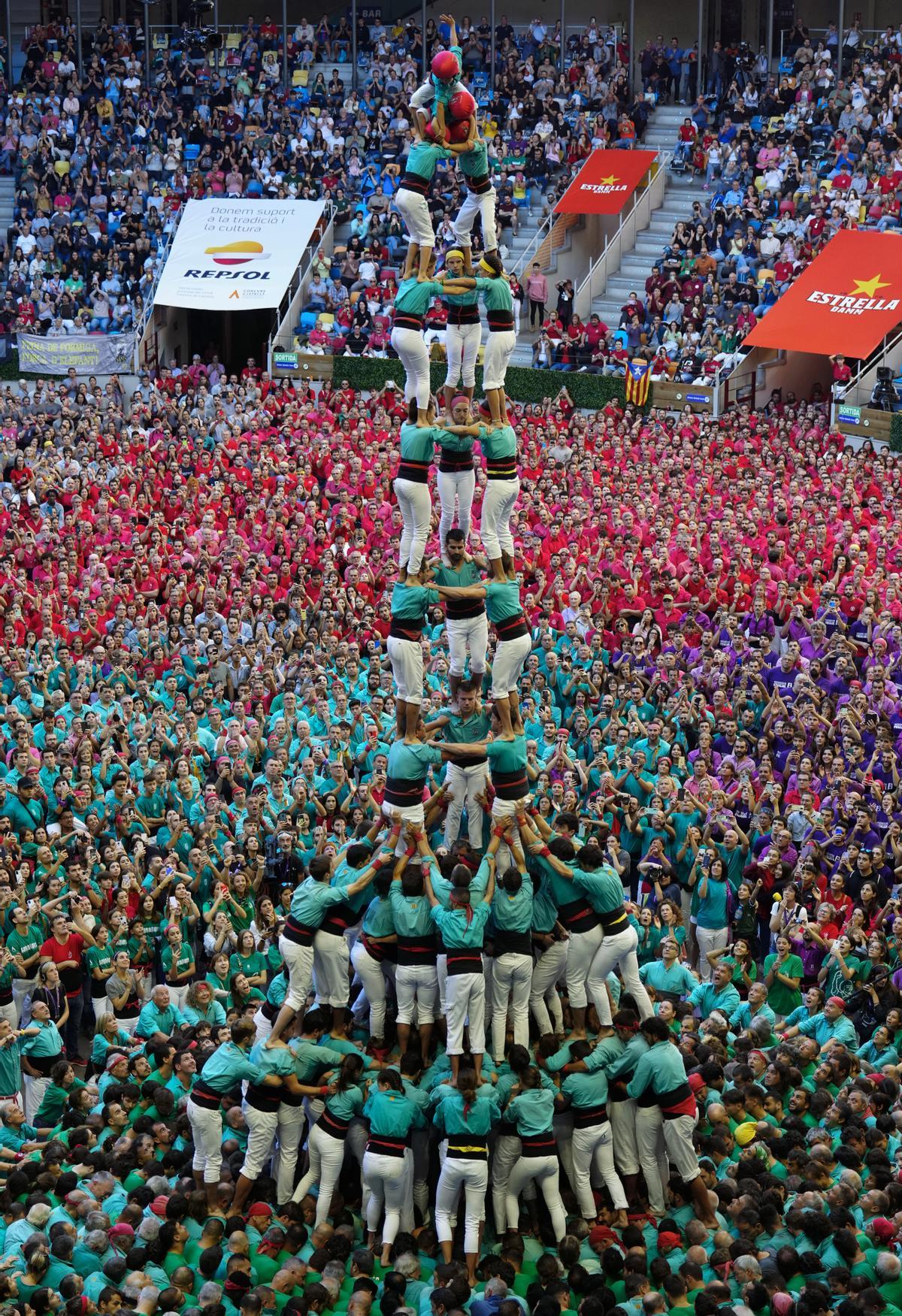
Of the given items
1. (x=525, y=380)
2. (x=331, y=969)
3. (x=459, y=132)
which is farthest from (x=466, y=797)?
(x=525, y=380)

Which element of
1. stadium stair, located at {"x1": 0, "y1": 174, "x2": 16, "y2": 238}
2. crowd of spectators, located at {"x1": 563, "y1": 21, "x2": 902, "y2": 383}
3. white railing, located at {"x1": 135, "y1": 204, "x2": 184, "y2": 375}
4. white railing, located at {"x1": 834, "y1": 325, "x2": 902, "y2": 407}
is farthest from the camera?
stadium stair, located at {"x1": 0, "y1": 174, "x2": 16, "y2": 238}

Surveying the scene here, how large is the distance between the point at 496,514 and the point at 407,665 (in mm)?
1217

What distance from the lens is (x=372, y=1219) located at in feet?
36.7

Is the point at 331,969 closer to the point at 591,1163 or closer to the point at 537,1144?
the point at 537,1144

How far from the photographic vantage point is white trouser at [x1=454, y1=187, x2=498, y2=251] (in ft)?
40.0

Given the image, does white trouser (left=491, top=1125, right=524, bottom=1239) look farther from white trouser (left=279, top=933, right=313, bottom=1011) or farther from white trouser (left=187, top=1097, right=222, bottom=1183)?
white trouser (left=187, top=1097, right=222, bottom=1183)

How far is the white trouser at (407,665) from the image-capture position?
1205 cm

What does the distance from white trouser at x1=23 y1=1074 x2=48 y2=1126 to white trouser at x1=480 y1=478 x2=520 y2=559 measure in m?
4.96

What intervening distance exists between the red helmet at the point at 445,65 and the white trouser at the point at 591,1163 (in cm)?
692

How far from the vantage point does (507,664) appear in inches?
475

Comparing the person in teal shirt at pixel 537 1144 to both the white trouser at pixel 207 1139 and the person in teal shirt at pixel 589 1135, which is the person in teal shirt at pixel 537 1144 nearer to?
the person in teal shirt at pixel 589 1135

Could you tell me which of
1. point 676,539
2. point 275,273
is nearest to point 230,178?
point 275,273

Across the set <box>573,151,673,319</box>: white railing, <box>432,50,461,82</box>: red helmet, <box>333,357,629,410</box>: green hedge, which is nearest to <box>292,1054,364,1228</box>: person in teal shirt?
<box>432,50,461,82</box>: red helmet

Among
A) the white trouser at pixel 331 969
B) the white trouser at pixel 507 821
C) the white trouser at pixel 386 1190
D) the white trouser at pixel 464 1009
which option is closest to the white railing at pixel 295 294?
the white trouser at pixel 507 821
